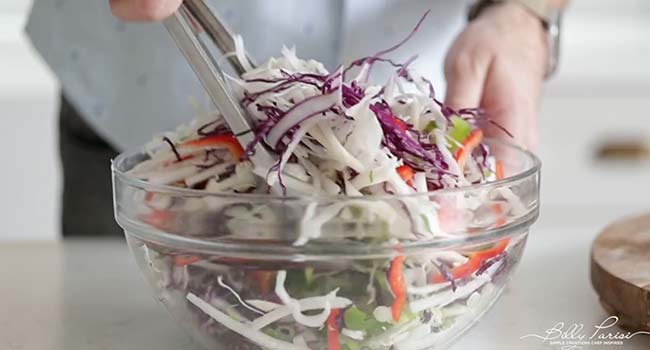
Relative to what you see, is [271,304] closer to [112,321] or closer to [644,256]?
[112,321]

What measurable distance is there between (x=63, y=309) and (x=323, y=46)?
17.0 inches

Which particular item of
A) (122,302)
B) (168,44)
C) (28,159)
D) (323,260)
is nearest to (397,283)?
(323,260)

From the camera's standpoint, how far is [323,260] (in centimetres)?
59

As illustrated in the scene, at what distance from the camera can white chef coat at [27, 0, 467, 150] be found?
1.10 m

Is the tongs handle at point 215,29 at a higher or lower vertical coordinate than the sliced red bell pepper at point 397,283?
higher

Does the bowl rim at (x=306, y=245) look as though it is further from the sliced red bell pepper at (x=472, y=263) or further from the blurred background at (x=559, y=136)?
the blurred background at (x=559, y=136)

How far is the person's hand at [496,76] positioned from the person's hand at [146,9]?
35cm

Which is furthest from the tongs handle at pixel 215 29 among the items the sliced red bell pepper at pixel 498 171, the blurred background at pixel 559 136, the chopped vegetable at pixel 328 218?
the blurred background at pixel 559 136

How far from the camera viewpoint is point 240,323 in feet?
2.04

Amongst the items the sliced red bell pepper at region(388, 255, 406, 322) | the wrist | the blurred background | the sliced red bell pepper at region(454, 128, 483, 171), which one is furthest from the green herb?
the blurred background

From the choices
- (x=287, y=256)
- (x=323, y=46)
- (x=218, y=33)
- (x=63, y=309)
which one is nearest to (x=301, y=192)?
(x=287, y=256)

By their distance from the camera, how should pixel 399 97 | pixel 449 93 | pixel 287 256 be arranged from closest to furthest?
pixel 287 256
pixel 399 97
pixel 449 93

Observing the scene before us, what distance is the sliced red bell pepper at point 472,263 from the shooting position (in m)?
0.62

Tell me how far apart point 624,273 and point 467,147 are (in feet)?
0.51
